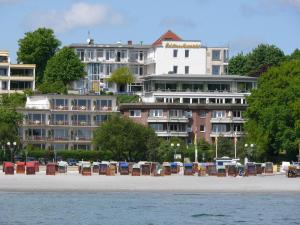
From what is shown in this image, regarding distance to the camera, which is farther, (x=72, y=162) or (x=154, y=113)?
(x=154, y=113)

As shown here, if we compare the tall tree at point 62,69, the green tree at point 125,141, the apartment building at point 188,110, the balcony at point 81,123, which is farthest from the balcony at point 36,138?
the tall tree at point 62,69

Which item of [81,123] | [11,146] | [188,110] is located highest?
[188,110]

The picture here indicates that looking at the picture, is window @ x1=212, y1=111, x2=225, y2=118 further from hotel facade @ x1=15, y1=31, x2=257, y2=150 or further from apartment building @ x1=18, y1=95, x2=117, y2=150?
apartment building @ x1=18, y1=95, x2=117, y2=150

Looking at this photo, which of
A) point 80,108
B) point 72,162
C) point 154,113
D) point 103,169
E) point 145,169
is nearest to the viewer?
point 145,169

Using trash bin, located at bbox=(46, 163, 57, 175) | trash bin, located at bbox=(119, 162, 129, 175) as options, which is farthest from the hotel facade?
trash bin, located at bbox=(46, 163, 57, 175)

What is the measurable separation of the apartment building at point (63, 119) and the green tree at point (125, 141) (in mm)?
12500

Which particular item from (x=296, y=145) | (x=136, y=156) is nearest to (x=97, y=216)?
Result: (x=296, y=145)

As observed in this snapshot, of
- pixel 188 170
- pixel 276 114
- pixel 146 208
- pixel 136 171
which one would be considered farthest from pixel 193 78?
pixel 146 208

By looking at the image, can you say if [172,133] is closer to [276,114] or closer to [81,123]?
[81,123]

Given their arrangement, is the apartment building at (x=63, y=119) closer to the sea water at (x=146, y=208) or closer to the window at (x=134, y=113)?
the window at (x=134, y=113)

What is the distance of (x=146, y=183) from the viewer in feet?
343

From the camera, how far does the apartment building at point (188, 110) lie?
584ft

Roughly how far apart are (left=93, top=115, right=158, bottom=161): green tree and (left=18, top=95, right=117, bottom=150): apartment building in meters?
12.5

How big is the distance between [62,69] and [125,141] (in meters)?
40.4
